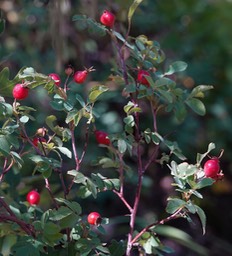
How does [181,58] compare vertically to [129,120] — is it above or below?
below

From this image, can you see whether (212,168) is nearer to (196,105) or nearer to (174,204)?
(174,204)

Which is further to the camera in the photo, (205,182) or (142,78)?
(142,78)

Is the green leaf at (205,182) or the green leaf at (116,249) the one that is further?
the green leaf at (116,249)

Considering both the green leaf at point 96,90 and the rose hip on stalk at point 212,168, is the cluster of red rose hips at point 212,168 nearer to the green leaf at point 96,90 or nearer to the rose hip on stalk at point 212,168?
the rose hip on stalk at point 212,168

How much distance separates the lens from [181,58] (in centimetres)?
292

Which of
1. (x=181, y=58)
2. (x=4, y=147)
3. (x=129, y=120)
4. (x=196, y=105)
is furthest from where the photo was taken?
(x=181, y=58)

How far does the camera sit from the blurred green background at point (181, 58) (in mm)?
2625

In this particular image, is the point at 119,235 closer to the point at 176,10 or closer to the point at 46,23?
the point at 46,23

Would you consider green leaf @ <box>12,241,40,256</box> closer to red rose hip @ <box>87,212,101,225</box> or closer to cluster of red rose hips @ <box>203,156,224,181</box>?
red rose hip @ <box>87,212,101,225</box>

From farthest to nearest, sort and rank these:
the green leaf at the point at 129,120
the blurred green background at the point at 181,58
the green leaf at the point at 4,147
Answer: the blurred green background at the point at 181,58 → the green leaf at the point at 129,120 → the green leaf at the point at 4,147

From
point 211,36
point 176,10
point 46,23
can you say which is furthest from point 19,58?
point 211,36

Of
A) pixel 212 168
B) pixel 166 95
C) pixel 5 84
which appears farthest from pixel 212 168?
pixel 5 84

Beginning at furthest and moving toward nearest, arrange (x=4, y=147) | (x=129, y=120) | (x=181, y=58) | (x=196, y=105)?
(x=181, y=58)
(x=196, y=105)
(x=129, y=120)
(x=4, y=147)

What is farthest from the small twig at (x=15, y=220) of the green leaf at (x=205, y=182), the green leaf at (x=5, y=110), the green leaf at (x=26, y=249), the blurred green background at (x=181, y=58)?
the blurred green background at (x=181, y=58)
